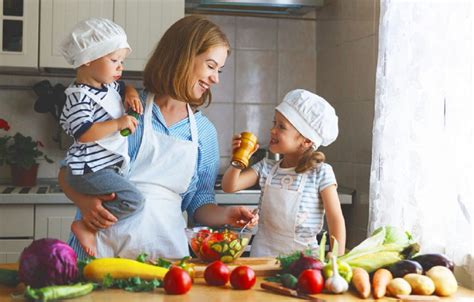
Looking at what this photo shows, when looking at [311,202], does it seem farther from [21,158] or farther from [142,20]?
[21,158]

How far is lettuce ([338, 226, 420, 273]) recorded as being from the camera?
194 centimetres

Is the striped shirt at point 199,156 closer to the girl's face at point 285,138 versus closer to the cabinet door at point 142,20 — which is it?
the girl's face at point 285,138

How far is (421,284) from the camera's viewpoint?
1.81 meters

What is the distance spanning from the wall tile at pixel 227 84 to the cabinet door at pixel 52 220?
1.07 metres

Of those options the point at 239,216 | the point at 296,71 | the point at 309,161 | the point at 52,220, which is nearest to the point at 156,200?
the point at 239,216

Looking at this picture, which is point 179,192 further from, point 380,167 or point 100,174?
point 380,167

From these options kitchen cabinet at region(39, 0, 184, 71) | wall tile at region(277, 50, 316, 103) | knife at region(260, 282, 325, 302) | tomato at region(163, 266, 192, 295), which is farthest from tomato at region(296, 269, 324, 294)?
wall tile at region(277, 50, 316, 103)

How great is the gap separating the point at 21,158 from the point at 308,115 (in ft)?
5.63

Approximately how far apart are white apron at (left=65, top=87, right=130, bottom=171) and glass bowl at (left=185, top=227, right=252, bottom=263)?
382 mm

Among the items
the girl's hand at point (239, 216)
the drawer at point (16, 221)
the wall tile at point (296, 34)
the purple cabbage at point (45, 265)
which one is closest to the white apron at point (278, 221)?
the girl's hand at point (239, 216)

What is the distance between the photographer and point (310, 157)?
2363 millimetres

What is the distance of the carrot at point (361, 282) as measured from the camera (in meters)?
1.76

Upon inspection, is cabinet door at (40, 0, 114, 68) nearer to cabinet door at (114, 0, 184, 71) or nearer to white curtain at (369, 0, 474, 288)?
cabinet door at (114, 0, 184, 71)

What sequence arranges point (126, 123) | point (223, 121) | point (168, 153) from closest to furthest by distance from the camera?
point (126, 123), point (168, 153), point (223, 121)
